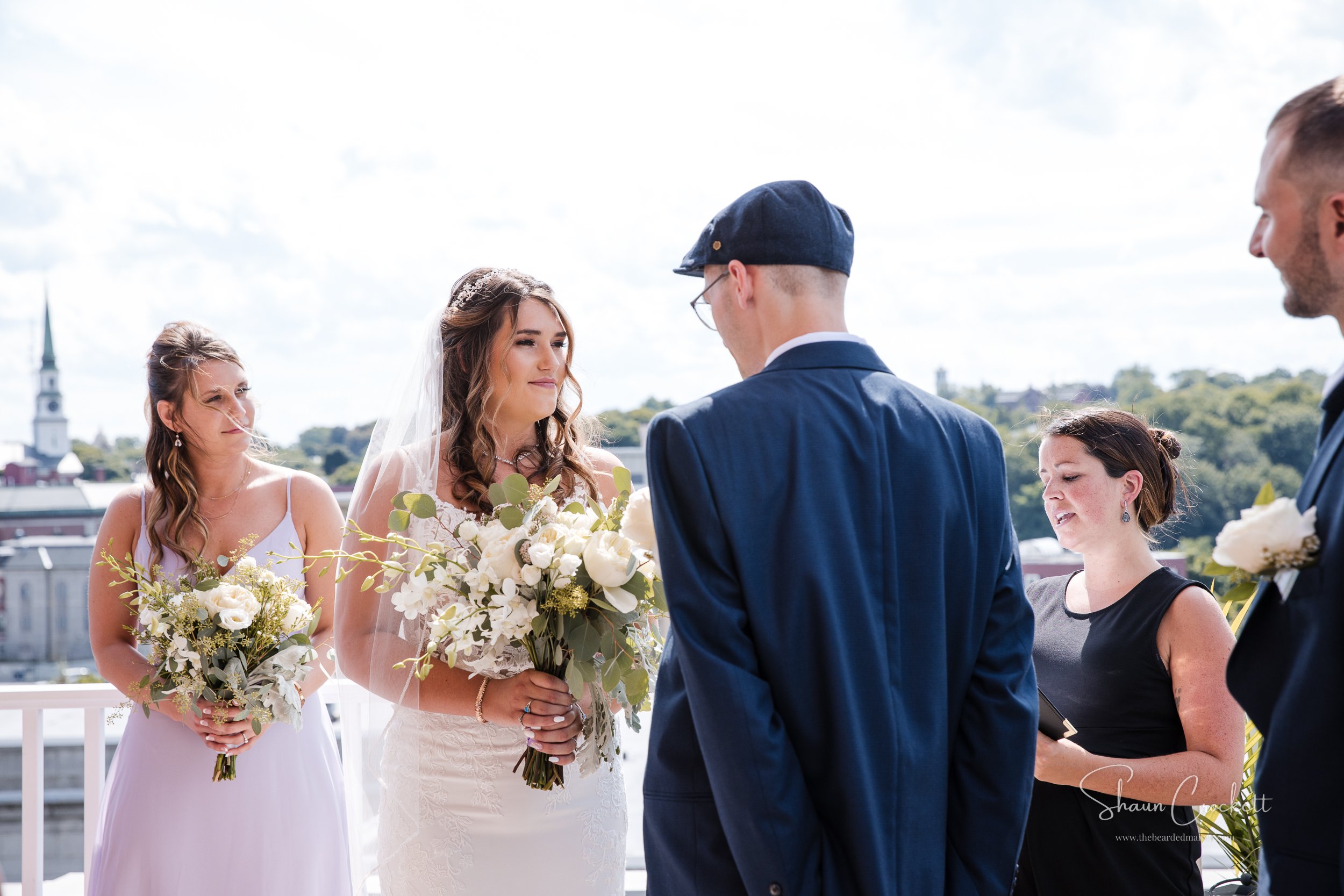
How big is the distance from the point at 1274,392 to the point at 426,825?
16.4 meters

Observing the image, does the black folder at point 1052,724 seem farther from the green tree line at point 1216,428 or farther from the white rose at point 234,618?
the white rose at point 234,618

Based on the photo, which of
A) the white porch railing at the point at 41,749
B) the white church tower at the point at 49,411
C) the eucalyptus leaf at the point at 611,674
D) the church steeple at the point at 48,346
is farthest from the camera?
the church steeple at the point at 48,346

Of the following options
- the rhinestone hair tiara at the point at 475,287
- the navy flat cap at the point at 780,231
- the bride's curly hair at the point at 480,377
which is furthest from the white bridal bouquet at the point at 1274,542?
the rhinestone hair tiara at the point at 475,287

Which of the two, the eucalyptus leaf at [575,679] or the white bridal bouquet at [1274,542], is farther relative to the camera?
the eucalyptus leaf at [575,679]

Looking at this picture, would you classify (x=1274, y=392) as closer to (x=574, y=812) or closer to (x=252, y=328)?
(x=574, y=812)

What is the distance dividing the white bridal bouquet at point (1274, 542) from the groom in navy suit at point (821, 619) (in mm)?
408

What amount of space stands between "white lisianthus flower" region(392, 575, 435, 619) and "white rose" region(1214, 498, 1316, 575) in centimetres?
146

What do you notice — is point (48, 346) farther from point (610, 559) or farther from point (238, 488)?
point (610, 559)

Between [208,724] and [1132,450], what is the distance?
8.06ft

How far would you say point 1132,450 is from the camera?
7.79 feet

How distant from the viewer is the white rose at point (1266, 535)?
50.2 inches

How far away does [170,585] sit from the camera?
2607 millimetres

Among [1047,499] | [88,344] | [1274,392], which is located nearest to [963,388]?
[1274,392]

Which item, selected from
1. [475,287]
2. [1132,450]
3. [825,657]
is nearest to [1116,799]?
[1132,450]
